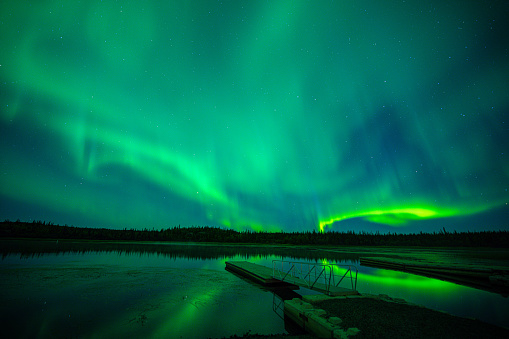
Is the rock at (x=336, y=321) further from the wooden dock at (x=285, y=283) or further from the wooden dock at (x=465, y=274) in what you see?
the wooden dock at (x=465, y=274)

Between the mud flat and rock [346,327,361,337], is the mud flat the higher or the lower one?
the lower one

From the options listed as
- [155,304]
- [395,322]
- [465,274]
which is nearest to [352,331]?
[395,322]

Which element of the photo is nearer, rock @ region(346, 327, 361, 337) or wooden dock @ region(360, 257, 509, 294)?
rock @ region(346, 327, 361, 337)

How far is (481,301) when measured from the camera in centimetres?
1897

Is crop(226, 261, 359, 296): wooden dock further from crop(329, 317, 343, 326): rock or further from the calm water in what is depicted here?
crop(329, 317, 343, 326): rock

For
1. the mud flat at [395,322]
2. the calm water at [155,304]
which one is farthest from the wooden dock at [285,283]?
the mud flat at [395,322]

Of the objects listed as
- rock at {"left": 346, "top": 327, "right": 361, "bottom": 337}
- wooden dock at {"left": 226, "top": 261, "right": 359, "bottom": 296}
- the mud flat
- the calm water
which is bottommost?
the calm water

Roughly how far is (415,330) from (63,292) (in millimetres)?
22316

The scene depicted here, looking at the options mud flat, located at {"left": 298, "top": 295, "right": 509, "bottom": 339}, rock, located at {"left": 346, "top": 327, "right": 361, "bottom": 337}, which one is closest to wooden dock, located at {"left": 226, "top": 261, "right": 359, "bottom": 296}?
mud flat, located at {"left": 298, "top": 295, "right": 509, "bottom": 339}

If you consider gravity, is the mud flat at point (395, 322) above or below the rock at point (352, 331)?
below

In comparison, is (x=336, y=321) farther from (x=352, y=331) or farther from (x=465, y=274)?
(x=465, y=274)

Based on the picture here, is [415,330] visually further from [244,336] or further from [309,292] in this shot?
[309,292]

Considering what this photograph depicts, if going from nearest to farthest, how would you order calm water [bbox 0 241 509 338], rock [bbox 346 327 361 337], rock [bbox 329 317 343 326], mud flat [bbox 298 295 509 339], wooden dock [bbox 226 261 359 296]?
rock [bbox 346 327 361 337] → mud flat [bbox 298 295 509 339] → rock [bbox 329 317 343 326] → calm water [bbox 0 241 509 338] → wooden dock [bbox 226 261 359 296]

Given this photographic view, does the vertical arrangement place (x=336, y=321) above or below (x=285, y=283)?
above
